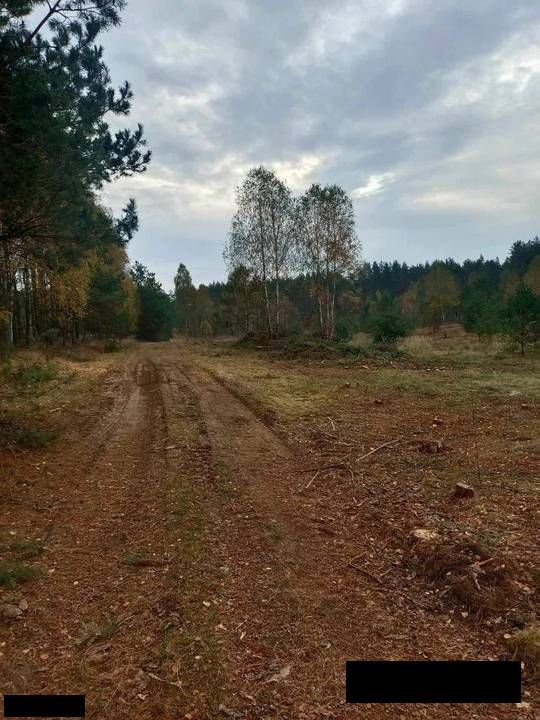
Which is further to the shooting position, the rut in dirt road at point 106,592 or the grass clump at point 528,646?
the grass clump at point 528,646

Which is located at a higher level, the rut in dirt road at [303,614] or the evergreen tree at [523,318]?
the evergreen tree at [523,318]

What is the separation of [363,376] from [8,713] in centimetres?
1485

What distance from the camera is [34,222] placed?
25.3 ft

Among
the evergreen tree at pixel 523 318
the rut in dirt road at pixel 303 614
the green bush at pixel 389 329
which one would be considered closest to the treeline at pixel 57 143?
the rut in dirt road at pixel 303 614

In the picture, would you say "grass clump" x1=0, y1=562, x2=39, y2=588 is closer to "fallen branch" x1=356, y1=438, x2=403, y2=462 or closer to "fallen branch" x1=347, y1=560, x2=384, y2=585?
A: "fallen branch" x1=347, y1=560, x2=384, y2=585

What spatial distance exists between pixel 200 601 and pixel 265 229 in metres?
29.8
